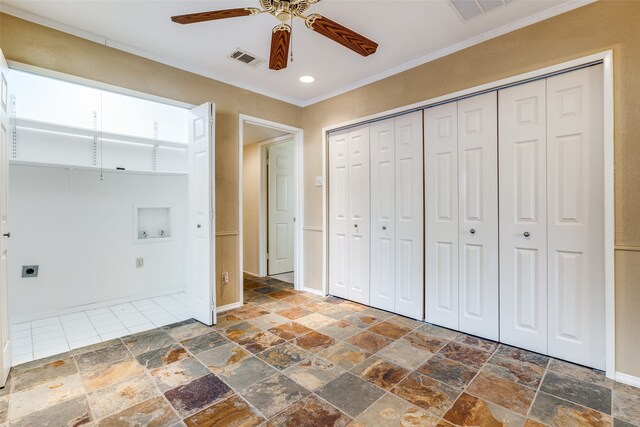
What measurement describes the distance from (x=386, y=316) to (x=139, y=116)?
147 inches

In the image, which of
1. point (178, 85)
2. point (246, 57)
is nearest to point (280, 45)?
point (246, 57)

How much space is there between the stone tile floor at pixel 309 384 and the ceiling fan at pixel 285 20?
2.18 meters

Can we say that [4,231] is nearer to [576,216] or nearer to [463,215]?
[463,215]

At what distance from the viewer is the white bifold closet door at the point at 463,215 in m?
2.55

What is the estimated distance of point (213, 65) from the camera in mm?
3064

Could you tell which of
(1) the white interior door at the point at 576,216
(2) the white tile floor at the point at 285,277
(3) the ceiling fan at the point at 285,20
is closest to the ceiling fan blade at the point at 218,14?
(3) the ceiling fan at the point at 285,20

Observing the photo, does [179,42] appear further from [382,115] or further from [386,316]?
[386,316]

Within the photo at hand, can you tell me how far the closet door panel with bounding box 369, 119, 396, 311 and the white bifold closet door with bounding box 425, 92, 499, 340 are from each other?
15.9 inches

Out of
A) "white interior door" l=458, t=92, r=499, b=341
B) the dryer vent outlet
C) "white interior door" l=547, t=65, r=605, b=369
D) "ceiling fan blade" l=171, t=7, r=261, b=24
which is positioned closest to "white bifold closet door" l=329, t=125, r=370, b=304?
"white interior door" l=458, t=92, r=499, b=341

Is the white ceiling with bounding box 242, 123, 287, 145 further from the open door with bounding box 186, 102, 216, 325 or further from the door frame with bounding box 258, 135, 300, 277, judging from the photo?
the open door with bounding box 186, 102, 216, 325

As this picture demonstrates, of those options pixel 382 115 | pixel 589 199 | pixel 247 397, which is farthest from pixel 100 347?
pixel 589 199

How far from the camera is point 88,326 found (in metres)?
2.93

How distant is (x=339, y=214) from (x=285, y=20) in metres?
2.33

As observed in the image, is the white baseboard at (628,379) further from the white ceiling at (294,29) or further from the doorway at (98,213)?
the doorway at (98,213)
